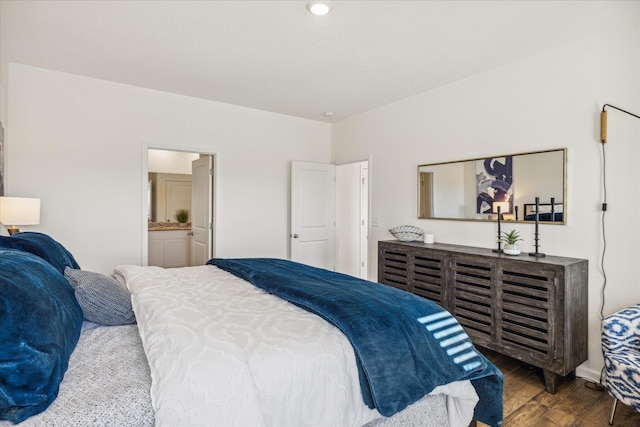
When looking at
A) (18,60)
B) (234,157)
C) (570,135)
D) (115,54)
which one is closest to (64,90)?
(18,60)

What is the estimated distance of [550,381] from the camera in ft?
8.12

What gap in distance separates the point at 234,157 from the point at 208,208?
0.73 m

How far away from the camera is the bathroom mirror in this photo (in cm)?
287

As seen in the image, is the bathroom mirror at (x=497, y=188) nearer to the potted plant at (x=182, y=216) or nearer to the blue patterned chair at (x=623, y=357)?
the blue patterned chair at (x=623, y=357)

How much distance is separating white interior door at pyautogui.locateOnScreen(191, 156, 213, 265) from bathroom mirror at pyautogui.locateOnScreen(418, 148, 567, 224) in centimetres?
256

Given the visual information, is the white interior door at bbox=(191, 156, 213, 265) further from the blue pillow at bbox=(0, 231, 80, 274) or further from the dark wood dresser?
the dark wood dresser

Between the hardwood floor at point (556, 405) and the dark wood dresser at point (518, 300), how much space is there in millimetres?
119

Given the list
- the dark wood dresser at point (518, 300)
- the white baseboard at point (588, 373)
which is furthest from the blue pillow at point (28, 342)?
the white baseboard at point (588, 373)

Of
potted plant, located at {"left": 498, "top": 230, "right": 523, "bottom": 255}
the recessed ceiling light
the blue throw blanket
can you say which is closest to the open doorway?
the recessed ceiling light

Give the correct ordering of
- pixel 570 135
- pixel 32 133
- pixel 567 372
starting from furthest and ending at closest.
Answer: pixel 32 133 < pixel 570 135 < pixel 567 372

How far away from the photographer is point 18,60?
3.20m

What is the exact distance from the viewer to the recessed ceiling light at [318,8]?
7.42ft

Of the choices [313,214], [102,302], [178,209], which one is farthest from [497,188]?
[178,209]

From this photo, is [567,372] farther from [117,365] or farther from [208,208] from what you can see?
[208,208]
